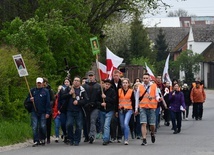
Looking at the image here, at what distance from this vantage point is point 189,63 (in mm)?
77312

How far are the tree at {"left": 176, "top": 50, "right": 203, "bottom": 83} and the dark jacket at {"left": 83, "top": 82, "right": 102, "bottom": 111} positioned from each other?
56.5 m

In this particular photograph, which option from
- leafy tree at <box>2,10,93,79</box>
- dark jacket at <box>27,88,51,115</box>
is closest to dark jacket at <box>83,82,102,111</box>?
dark jacket at <box>27,88,51,115</box>

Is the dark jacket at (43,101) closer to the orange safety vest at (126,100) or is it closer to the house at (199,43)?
the orange safety vest at (126,100)

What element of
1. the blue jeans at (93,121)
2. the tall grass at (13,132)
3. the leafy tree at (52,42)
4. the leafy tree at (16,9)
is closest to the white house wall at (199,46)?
the leafy tree at (16,9)

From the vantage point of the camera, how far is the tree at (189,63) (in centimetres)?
7606

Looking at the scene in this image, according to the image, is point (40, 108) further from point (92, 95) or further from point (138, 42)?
point (138, 42)

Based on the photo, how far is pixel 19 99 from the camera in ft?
71.1

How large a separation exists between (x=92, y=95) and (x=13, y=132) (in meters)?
2.33

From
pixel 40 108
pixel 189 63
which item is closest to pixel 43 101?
pixel 40 108

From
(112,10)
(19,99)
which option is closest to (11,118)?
(19,99)

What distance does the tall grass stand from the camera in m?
18.1

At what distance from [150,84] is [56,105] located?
2835 mm

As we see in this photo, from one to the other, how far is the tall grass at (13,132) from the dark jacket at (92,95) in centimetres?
198

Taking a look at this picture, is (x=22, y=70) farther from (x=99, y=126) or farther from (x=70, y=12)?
(x=70, y=12)
